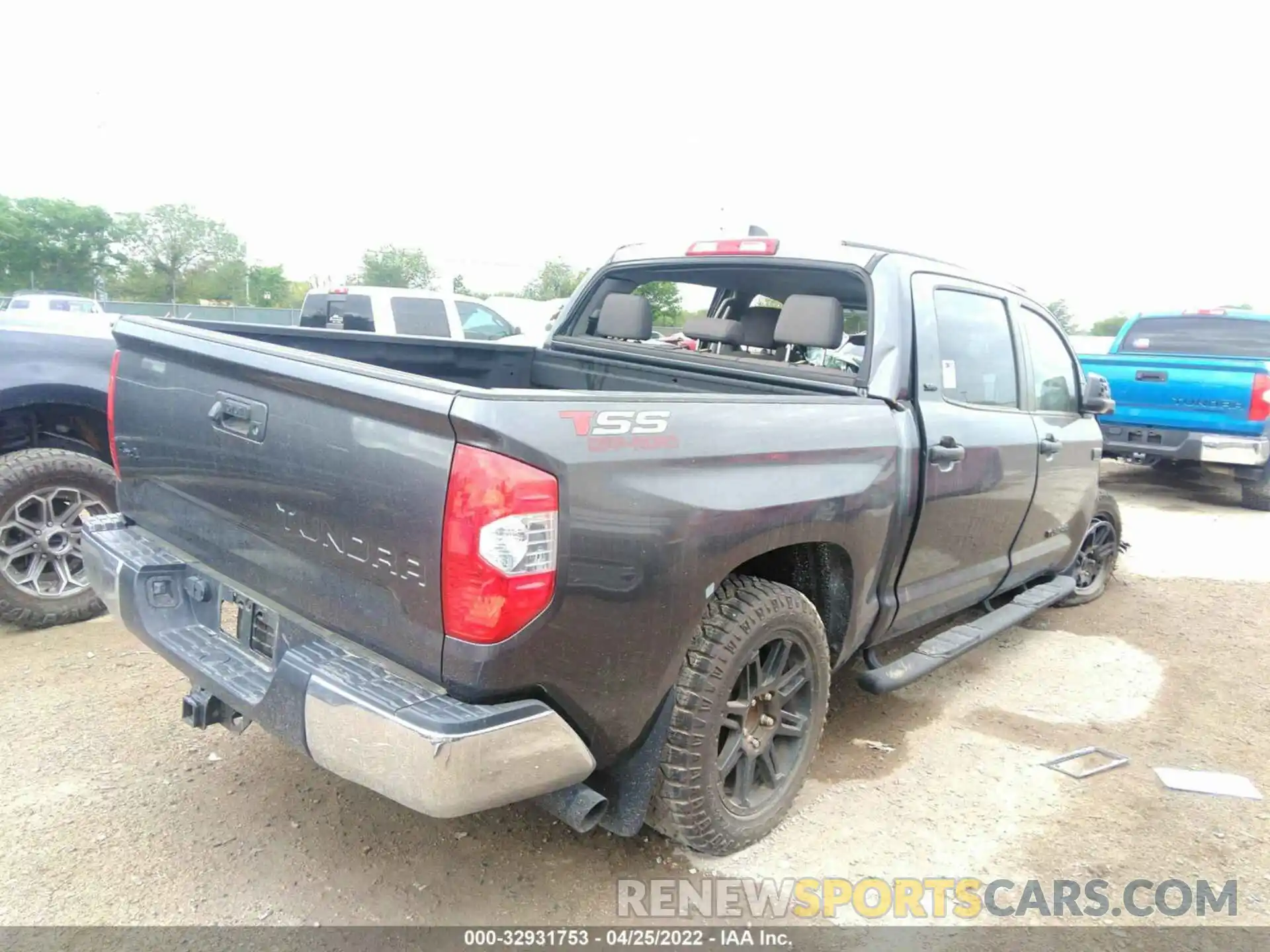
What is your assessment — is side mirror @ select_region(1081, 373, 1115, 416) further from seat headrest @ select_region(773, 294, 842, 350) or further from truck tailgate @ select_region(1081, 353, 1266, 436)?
truck tailgate @ select_region(1081, 353, 1266, 436)

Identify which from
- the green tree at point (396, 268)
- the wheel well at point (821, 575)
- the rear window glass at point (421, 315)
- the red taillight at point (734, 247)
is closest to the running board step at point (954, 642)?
the wheel well at point (821, 575)

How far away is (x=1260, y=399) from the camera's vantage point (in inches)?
316

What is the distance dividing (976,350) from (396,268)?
1820 inches

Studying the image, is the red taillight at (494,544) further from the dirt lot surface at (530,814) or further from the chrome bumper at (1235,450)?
the chrome bumper at (1235,450)

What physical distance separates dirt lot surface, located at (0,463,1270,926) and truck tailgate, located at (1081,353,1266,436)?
15.1 feet

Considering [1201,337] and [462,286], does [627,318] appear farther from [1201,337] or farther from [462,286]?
[462,286]

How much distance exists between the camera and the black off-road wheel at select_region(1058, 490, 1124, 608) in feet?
18.1

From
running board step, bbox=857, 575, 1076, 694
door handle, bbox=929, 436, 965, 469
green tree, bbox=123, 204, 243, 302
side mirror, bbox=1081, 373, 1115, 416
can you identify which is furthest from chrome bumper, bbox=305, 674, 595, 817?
green tree, bbox=123, 204, 243, 302

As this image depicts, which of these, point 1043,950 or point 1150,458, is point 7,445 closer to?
point 1043,950

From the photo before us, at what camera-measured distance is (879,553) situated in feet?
10.2

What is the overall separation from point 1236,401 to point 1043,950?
7472 mm

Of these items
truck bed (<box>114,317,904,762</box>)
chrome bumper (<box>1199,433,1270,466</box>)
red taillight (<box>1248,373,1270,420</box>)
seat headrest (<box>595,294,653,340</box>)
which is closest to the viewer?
truck bed (<box>114,317,904,762</box>)

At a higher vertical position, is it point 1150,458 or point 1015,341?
point 1015,341

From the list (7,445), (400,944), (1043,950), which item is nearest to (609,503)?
(400,944)
